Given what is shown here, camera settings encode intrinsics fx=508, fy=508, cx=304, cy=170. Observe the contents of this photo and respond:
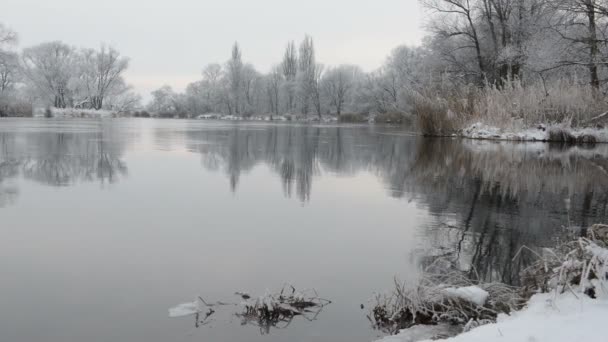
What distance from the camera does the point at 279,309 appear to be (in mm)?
3221

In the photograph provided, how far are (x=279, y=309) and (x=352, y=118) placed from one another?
218 feet

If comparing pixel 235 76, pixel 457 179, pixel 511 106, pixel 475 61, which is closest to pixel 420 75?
pixel 475 61

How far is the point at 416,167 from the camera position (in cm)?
1127

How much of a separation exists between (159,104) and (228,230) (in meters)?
100

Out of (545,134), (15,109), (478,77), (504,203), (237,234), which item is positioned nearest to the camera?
(237,234)

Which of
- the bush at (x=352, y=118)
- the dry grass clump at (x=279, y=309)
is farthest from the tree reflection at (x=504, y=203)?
the bush at (x=352, y=118)

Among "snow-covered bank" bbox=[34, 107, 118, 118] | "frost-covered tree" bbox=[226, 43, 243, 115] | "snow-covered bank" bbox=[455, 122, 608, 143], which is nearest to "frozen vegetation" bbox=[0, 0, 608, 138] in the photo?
"snow-covered bank" bbox=[455, 122, 608, 143]

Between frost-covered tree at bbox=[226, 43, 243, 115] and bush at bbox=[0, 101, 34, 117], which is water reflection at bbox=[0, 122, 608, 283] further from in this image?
frost-covered tree at bbox=[226, 43, 243, 115]

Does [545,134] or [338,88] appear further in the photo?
[338,88]

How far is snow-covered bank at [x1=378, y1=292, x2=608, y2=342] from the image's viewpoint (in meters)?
2.47

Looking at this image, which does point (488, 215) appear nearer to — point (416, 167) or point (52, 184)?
point (416, 167)

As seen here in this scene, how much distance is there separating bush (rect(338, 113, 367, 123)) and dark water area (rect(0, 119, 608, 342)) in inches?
2269

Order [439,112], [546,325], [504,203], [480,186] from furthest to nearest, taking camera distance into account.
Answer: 1. [439,112]
2. [480,186]
3. [504,203]
4. [546,325]

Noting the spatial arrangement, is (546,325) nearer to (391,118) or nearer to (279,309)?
(279,309)
